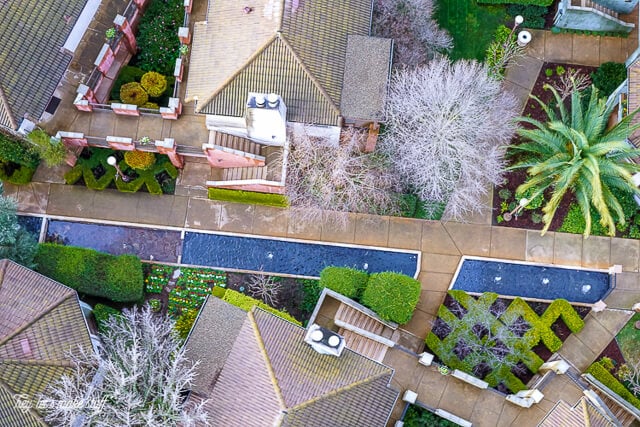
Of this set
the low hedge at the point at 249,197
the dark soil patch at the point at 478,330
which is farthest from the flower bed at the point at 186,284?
the dark soil patch at the point at 478,330

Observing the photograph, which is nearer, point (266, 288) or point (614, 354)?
point (266, 288)

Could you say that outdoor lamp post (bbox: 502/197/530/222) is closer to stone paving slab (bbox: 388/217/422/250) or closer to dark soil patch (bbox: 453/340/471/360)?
stone paving slab (bbox: 388/217/422/250)

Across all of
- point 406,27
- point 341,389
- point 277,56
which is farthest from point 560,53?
point 341,389

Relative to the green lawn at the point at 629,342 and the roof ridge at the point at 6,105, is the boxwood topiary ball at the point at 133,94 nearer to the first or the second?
the roof ridge at the point at 6,105

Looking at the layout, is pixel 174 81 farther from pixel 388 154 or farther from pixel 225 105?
pixel 388 154

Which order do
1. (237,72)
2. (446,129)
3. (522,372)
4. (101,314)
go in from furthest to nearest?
(522,372)
(101,314)
(446,129)
(237,72)

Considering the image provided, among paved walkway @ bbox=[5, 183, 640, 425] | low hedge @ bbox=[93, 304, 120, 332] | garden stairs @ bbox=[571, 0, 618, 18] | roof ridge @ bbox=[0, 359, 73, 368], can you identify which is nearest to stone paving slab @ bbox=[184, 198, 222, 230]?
paved walkway @ bbox=[5, 183, 640, 425]

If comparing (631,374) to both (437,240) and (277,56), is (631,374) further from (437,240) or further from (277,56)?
(277,56)
